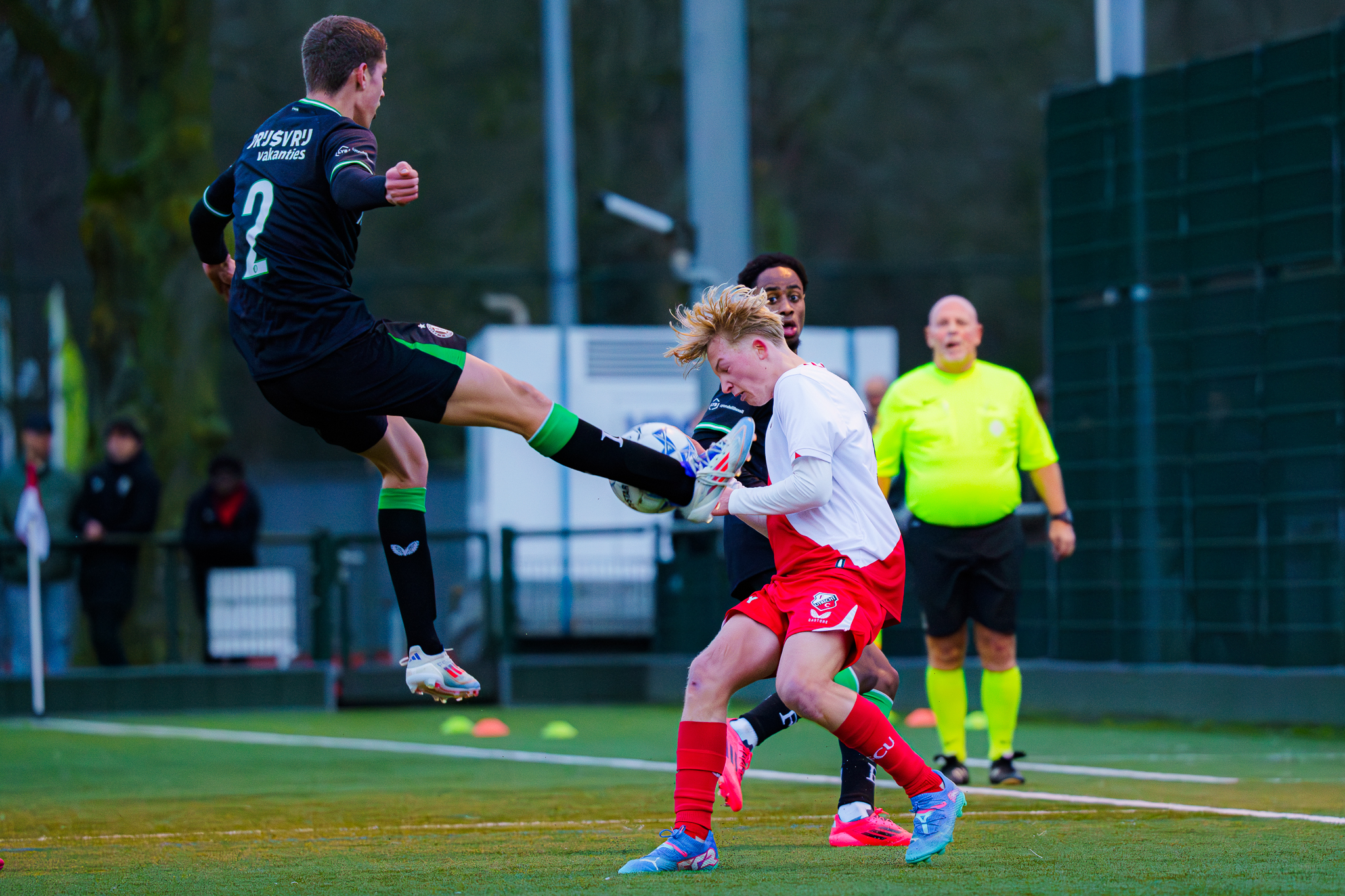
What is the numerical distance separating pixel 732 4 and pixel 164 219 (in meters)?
6.79

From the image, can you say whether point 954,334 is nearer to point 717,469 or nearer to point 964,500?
point 964,500

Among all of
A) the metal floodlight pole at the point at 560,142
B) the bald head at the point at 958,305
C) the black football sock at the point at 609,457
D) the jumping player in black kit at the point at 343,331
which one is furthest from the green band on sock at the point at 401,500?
the metal floodlight pole at the point at 560,142

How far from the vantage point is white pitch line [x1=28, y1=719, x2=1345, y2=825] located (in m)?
6.90

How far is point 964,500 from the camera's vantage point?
8234 mm

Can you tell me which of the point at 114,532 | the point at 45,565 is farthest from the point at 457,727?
the point at 45,565

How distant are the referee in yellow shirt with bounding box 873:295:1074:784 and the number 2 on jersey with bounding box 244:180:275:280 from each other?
348 centimetres

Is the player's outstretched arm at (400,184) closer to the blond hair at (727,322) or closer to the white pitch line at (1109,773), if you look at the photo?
the blond hair at (727,322)

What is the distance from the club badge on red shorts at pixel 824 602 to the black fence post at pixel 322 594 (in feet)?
33.1

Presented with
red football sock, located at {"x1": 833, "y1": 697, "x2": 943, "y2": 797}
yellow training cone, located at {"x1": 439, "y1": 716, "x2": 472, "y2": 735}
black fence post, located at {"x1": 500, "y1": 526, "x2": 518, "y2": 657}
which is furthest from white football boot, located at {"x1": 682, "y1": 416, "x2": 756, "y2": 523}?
black fence post, located at {"x1": 500, "y1": 526, "x2": 518, "y2": 657}

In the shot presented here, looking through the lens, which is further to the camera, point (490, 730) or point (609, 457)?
point (490, 730)

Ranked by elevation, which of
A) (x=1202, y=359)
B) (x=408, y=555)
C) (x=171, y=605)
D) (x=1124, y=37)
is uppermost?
(x=1124, y=37)

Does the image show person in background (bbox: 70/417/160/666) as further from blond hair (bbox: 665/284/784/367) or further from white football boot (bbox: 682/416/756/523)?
blond hair (bbox: 665/284/784/367)

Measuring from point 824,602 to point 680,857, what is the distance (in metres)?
0.86

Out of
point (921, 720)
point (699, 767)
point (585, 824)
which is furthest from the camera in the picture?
point (921, 720)
